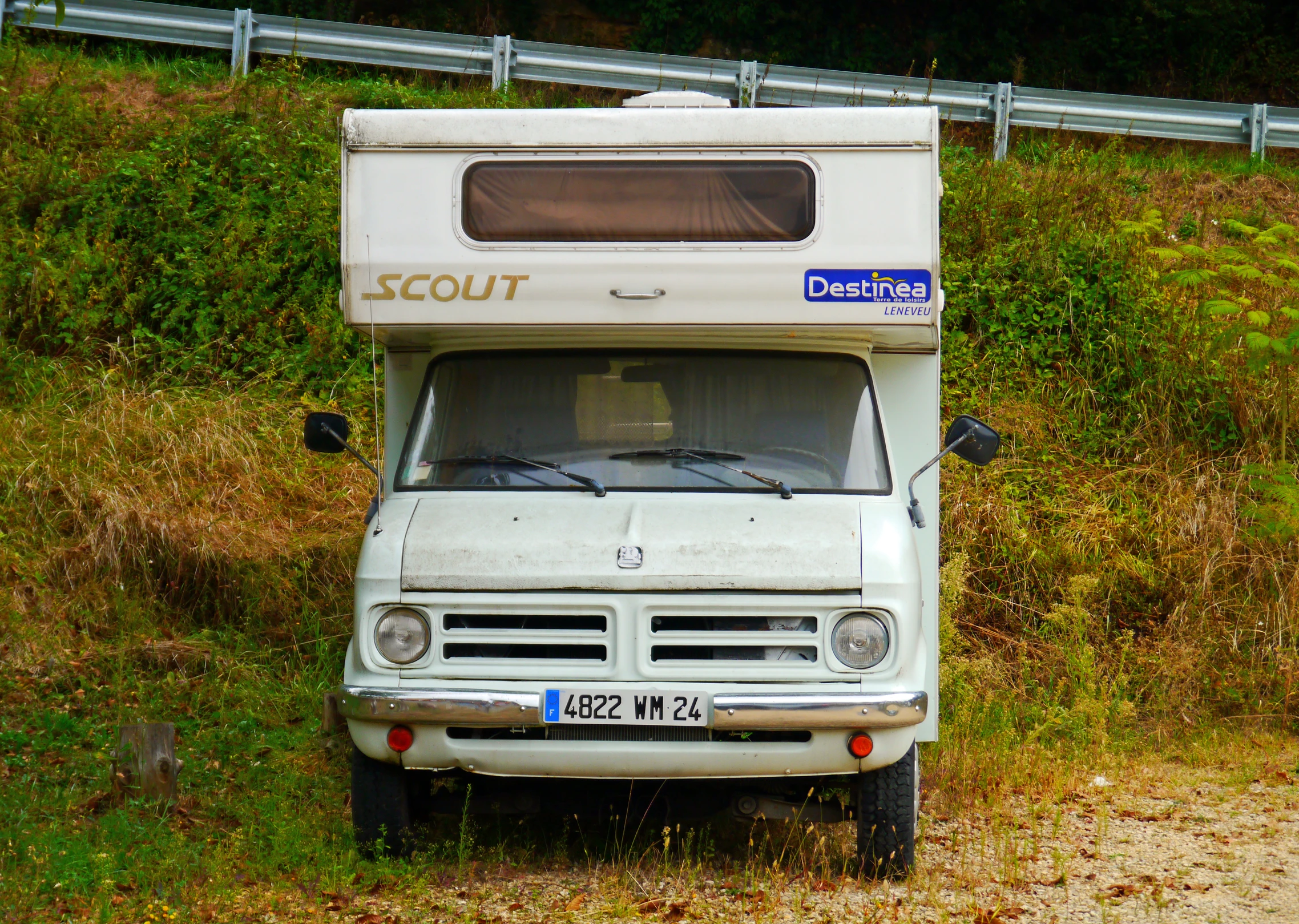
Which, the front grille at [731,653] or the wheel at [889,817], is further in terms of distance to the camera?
the wheel at [889,817]

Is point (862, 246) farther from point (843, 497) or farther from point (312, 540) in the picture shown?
point (312, 540)

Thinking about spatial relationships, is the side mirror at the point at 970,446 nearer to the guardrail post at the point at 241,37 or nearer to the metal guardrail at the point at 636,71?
the metal guardrail at the point at 636,71

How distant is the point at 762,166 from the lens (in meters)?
5.41

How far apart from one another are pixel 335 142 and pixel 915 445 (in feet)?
29.1

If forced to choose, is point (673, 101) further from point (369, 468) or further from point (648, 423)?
point (369, 468)

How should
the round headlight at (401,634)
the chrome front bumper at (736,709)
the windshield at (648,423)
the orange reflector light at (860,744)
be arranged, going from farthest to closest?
the windshield at (648,423) < the round headlight at (401,634) < the orange reflector light at (860,744) < the chrome front bumper at (736,709)

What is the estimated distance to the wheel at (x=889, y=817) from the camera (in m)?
5.18

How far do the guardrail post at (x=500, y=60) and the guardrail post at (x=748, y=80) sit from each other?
265 centimetres

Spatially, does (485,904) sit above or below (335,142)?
below

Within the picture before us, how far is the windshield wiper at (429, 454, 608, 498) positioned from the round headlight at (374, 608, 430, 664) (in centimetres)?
81

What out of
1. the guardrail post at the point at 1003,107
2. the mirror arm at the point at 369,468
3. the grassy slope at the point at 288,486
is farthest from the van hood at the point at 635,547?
the guardrail post at the point at 1003,107

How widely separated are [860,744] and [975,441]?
1529 mm

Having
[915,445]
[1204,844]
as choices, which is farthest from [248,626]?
[1204,844]

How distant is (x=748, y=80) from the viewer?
14914 mm
